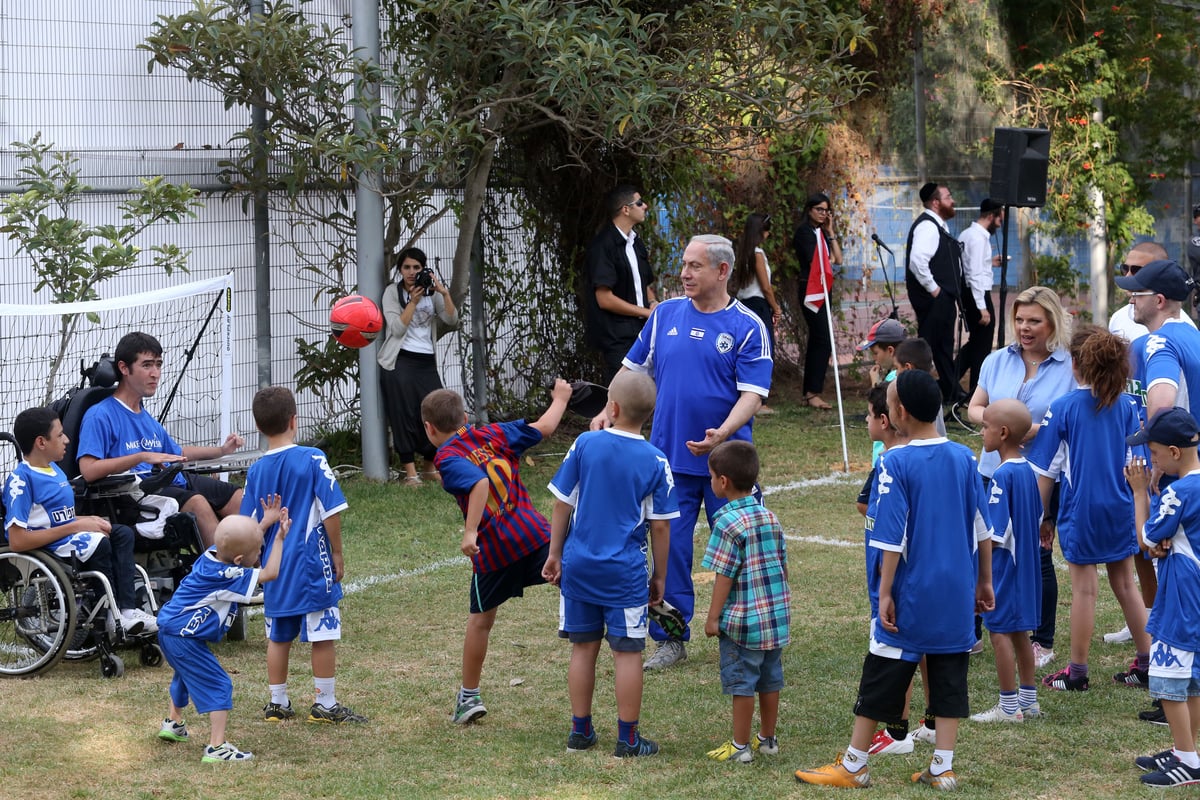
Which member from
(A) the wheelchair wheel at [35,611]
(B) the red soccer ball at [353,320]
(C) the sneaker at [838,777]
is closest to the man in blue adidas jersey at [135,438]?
(A) the wheelchair wheel at [35,611]

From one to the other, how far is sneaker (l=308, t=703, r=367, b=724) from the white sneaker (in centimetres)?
105

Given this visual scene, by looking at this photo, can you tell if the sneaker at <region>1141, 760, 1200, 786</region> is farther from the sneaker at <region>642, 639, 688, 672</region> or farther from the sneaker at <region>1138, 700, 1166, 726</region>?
the sneaker at <region>642, 639, 688, 672</region>

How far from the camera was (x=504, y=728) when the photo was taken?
564 centimetres

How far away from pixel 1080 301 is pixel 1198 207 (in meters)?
8.82

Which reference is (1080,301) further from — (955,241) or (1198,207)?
(1198,207)

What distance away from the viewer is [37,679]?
6.29m

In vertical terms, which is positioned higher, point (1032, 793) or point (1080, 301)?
point (1080, 301)

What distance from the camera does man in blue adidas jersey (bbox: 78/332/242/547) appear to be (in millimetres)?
6617

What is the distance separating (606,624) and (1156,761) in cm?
197

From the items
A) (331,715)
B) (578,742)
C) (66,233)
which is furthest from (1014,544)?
(66,233)

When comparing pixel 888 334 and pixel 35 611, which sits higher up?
pixel 888 334

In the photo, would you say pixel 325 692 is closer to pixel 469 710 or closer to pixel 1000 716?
pixel 469 710

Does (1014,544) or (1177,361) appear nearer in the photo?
(1014,544)

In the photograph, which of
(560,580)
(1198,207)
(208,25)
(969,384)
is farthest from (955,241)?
(560,580)
